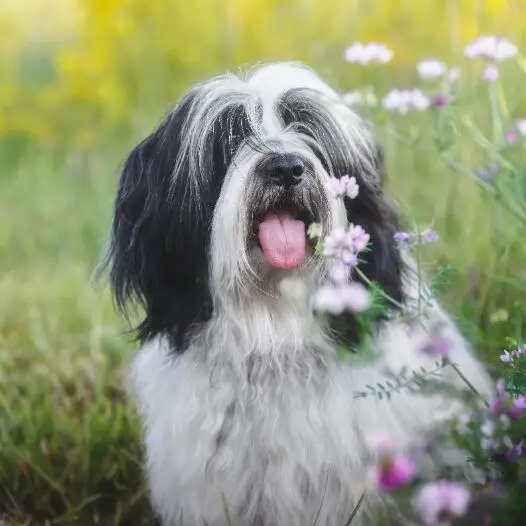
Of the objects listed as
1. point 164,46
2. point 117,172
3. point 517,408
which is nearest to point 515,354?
point 517,408

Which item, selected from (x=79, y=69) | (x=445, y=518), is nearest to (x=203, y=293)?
(x=445, y=518)

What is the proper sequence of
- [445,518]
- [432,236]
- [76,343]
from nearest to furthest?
1. [445,518]
2. [432,236]
3. [76,343]

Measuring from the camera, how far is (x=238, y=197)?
1.74 m

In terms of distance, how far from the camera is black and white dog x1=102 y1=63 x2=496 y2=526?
1.84 m

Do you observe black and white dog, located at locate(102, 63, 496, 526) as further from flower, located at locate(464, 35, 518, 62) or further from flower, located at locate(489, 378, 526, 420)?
flower, located at locate(489, 378, 526, 420)

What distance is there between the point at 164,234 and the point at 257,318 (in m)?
0.27

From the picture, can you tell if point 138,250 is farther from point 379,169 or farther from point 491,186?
point 491,186

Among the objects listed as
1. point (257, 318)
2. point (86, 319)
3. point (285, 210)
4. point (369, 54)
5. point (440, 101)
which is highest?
point (369, 54)

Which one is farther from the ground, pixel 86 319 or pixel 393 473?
pixel 393 473

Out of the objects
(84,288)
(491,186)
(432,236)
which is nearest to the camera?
(432,236)

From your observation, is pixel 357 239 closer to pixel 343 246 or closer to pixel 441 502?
pixel 343 246

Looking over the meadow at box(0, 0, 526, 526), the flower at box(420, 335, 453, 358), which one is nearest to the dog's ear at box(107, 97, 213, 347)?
the meadow at box(0, 0, 526, 526)

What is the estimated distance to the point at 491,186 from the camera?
2.14 metres

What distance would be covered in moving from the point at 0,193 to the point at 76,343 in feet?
6.26
